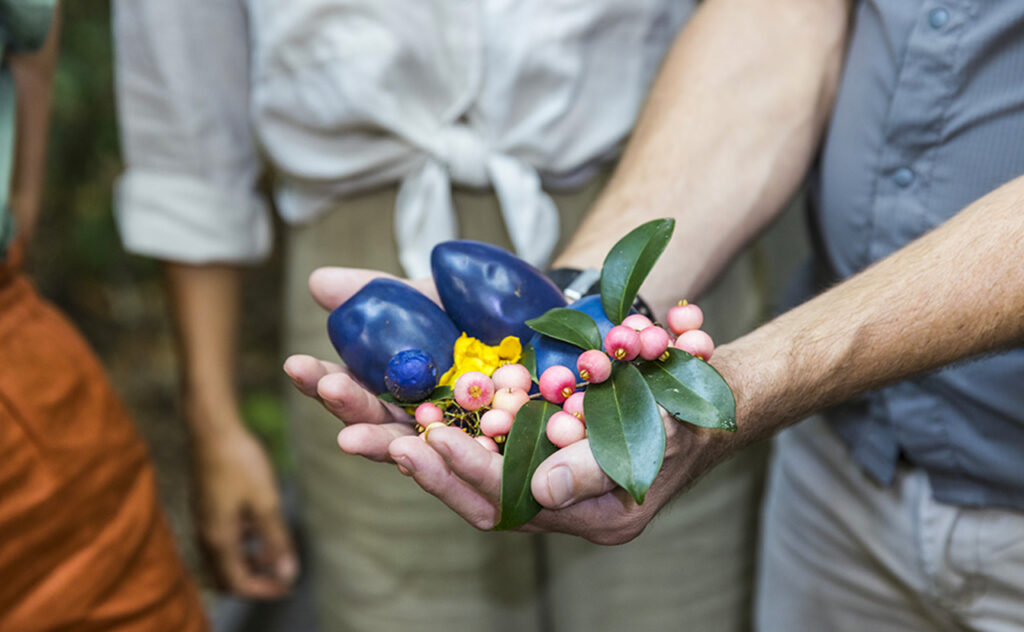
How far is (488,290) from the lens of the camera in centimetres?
67

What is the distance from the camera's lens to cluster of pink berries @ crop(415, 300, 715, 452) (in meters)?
0.59

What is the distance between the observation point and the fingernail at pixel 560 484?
54 centimetres

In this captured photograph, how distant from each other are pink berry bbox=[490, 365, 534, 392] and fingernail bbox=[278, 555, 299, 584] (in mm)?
663

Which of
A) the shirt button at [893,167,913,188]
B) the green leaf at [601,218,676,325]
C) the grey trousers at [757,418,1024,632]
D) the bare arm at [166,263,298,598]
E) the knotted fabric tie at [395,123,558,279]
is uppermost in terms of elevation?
the shirt button at [893,167,913,188]

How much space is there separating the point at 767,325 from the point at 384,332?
29 cm

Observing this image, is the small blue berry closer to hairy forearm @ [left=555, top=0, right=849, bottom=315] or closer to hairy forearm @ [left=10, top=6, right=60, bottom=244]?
hairy forearm @ [left=555, top=0, right=849, bottom=315]

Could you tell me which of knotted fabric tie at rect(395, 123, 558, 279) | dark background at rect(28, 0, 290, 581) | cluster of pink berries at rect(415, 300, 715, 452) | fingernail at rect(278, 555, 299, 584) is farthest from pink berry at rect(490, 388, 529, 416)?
dark background at rect(28, 0, 290, 581)

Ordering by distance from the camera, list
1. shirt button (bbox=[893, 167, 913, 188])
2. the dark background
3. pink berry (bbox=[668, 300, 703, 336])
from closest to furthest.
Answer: pink berry (bbox=[668, 300, 703, 336])
shirt button (bbox=[893, 167, 913, 188])
the dark background

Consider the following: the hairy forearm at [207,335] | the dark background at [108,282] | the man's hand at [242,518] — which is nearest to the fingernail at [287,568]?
the man's hand at [242,518]

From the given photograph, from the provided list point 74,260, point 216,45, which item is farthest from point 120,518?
point 74,260

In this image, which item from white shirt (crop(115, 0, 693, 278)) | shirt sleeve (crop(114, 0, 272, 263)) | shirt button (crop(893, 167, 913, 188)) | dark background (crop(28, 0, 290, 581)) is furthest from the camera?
dark background (crop(28, 0, 290, 581))

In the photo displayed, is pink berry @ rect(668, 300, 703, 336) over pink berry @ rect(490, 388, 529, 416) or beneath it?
over

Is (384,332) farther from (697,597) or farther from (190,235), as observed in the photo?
(697,597)

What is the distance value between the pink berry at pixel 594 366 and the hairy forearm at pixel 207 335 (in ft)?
2.12
